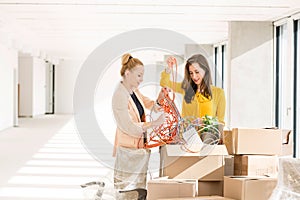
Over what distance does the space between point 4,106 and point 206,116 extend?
1278cm

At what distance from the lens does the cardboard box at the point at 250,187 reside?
418 centimetres

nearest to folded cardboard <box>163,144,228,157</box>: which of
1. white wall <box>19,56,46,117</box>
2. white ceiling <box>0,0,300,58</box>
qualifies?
white ceiling <box>0,0,300,58</box>

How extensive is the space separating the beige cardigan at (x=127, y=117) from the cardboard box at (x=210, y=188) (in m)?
0.90

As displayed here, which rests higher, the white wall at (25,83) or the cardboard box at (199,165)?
the white wall at (25,83)

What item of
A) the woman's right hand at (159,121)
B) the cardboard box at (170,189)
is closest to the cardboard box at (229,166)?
the cardboard box at (170,189)

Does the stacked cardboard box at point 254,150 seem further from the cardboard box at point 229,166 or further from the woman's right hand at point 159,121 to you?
the woman's right hand at point 159,121

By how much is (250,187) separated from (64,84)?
82.1 feet

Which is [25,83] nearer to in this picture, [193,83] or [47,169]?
[47,169]

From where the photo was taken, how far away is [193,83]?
4547 millimetres

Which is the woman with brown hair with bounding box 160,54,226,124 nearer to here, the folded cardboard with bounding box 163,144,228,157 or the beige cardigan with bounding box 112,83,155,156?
the folded cardboard with bounding box 163,144,228,157

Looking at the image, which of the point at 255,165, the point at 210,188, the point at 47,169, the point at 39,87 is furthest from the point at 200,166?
the point at 39,87

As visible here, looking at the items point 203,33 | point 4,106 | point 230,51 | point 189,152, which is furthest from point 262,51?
point 4,106

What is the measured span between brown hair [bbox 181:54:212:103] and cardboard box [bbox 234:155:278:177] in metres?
0.62

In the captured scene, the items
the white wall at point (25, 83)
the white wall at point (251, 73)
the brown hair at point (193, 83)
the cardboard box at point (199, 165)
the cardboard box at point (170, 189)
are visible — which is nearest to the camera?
the cardboard box at point (170, 189)
